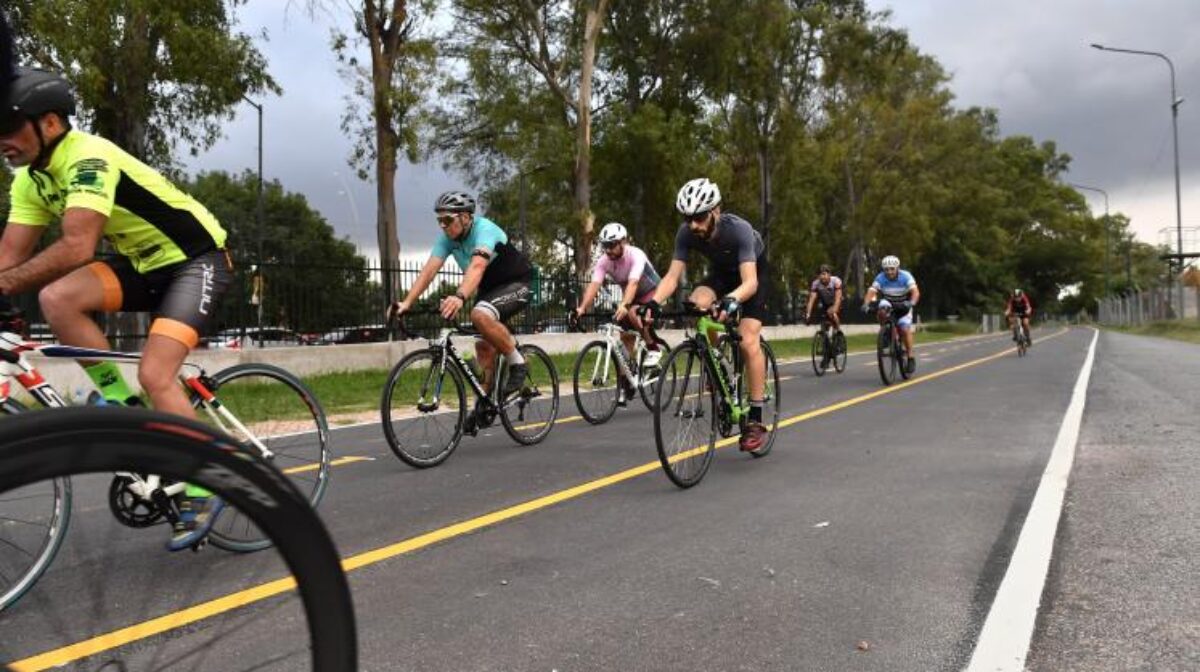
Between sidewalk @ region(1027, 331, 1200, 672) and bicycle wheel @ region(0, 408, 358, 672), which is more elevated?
bicycle wheel @ region(0, 408, 358, 672)

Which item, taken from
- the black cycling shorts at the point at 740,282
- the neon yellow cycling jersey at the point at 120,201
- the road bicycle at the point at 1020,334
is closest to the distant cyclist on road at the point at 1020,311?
the road bicycle at the point at 1020,334

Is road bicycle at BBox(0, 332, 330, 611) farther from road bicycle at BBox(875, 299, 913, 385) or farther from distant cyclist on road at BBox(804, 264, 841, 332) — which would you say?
distant cyclist on road at BBox(804, 264, 841, 332)

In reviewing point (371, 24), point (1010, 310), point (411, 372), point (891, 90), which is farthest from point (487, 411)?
point (891, 90)

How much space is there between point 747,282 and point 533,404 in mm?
2296

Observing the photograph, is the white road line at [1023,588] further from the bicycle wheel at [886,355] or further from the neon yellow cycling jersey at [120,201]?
the bicycle wheel at [886,355]

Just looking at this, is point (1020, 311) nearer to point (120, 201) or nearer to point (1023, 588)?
point (1023, 588)

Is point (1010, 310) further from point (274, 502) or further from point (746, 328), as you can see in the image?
point (274, 502)

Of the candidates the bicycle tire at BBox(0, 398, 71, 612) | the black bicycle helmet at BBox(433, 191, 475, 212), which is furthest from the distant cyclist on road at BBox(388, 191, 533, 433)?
the bicycle tire at BBox(0, 398, 71, 612)

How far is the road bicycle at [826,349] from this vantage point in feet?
48.9

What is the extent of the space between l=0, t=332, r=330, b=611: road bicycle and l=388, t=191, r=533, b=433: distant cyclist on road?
1.70 meters

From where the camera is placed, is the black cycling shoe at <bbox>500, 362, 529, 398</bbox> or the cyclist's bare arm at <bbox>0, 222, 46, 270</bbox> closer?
the cyclist's bare arm at <bbox>0, 222, 46, 270</bbox>

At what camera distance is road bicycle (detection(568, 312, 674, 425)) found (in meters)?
8.55

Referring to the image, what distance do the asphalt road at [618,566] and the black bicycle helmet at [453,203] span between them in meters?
1.86

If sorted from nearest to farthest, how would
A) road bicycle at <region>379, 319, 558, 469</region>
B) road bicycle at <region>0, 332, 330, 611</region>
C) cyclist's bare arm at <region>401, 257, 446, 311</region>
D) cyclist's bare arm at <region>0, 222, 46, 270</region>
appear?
road bicycle at <region>0, 332, 330, 611</region>
cyclist's bare arm at <region>0, 222, 46, 270</region>
road bicycle at <region>379, 319, 558, 469</region>
cyclist's bare arm at <region>401, 257, 446, 311</region>
